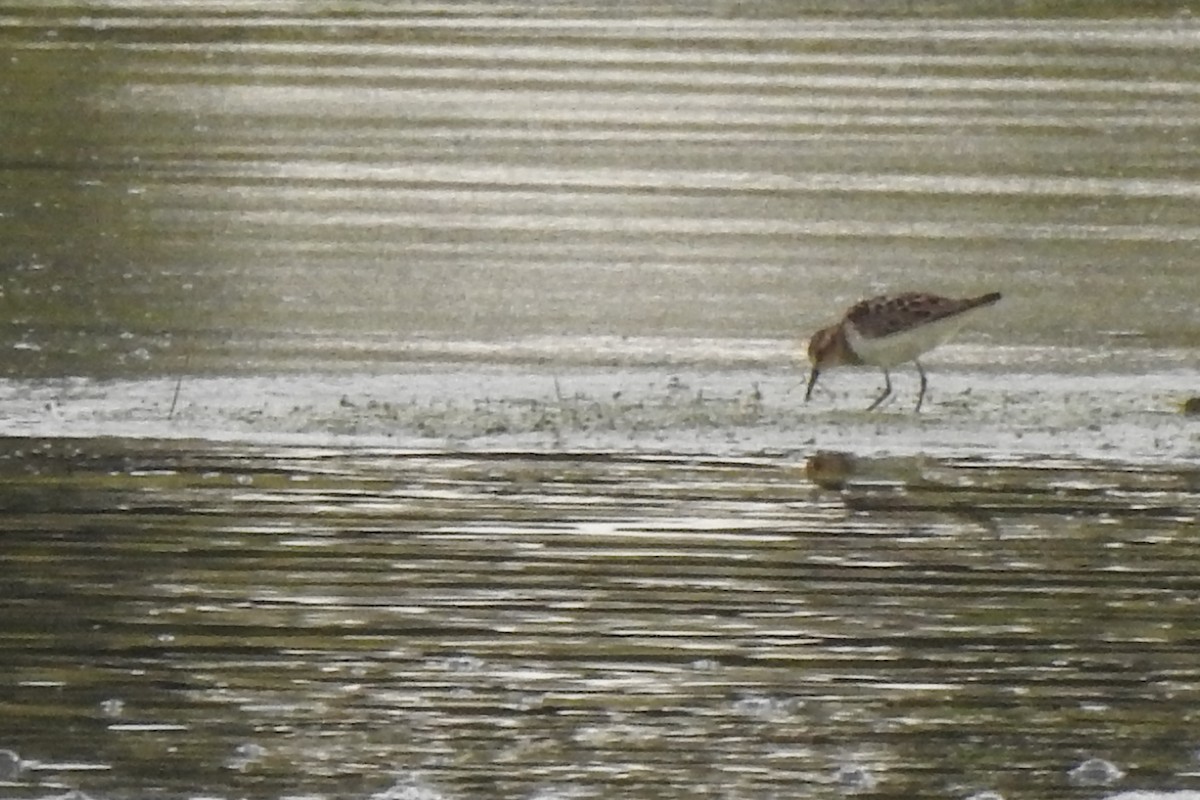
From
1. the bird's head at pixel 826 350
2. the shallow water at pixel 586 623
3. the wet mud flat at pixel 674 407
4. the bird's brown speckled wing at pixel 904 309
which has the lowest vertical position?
the shallow water at pixel 586 623

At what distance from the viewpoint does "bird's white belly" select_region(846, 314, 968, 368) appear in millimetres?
553

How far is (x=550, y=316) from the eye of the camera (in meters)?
0.62

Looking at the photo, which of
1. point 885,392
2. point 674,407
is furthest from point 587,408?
point 885,392

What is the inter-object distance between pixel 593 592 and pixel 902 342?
0.59 feet

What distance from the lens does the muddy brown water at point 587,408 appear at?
1.92 feet

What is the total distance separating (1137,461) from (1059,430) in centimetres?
4

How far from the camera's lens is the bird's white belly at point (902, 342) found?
553 mm

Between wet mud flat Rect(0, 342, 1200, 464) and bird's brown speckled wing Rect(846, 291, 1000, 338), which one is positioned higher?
bird's brown speckled wing Rect(846, 291, 1000, 338)

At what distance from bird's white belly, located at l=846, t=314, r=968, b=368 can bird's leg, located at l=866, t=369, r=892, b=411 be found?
25 millimetres

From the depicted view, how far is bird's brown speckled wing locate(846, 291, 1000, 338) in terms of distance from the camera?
59 centimetres

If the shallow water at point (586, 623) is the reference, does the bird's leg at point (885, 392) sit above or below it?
above

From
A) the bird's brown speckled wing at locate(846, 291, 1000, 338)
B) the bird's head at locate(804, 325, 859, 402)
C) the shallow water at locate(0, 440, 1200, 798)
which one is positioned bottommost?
the shallow water at locate(0, 440, 1200, 798)

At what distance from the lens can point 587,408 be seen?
61 cm

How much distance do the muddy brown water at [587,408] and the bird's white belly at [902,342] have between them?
0.06ft
